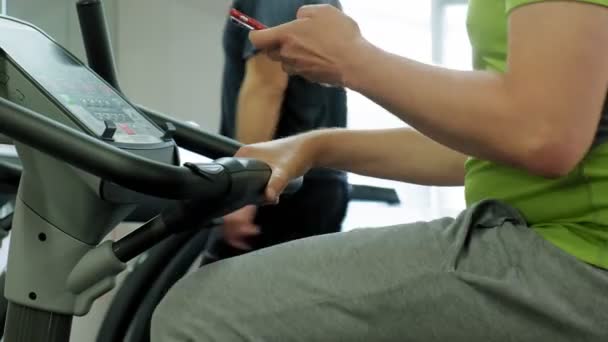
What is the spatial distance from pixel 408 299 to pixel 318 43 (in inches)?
10.2

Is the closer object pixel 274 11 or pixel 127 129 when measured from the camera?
pixel 127 129

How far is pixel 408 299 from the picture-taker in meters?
0.71

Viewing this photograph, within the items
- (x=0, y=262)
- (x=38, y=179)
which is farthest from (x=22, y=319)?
(x=0, y=262)

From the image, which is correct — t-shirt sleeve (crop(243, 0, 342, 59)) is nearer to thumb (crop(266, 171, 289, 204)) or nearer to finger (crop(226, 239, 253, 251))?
finger (crop(226, 239, 253, 251))

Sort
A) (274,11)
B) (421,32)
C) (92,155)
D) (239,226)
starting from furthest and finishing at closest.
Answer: (421,32) < (274,11) < (239,226) < (92,155)

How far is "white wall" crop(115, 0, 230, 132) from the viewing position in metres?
3.31

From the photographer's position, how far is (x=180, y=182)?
69 centimetres

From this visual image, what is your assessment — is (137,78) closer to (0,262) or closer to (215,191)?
(0,262)

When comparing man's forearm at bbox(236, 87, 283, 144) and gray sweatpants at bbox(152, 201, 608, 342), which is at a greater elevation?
gray sweatpants at bbox(152, 201, 608, 342)

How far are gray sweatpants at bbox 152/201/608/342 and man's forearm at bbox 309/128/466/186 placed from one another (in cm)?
26

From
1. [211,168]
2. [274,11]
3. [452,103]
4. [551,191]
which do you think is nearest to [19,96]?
[211,168]

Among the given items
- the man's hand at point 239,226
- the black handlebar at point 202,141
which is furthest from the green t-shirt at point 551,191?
the man's hand at point 239,226

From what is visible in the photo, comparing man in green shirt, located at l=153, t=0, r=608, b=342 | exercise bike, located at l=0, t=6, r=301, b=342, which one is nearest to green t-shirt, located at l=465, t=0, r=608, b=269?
man in green shirt, located at l=153, t=0, r=608, b=342

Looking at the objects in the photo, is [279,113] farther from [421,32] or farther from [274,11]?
[421,32]
